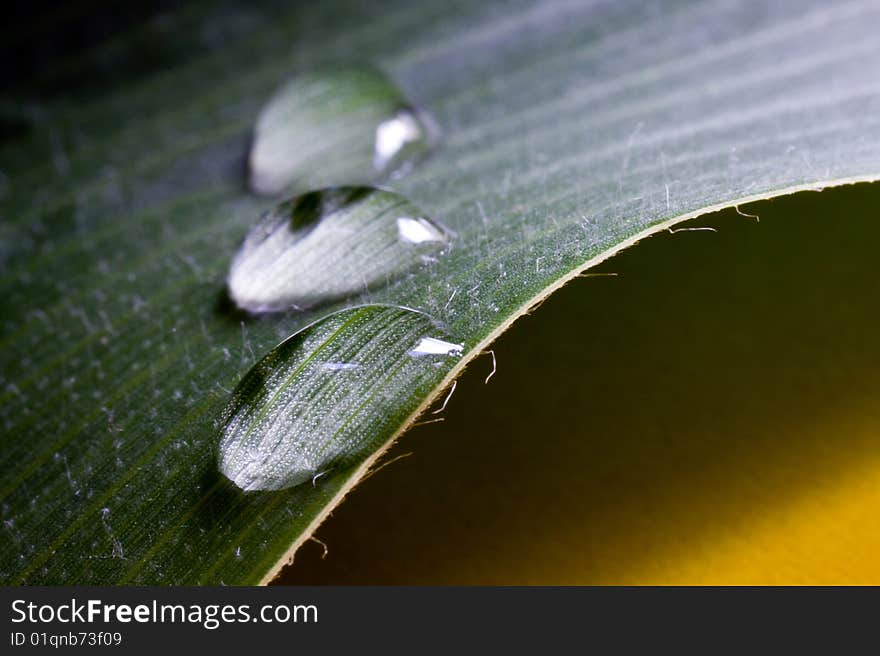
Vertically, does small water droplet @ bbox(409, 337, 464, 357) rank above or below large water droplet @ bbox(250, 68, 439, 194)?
below

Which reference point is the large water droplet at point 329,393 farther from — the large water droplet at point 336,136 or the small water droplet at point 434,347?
the large water droplet at point 336,136

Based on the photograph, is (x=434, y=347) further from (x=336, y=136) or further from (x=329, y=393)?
(x=336, y=136)

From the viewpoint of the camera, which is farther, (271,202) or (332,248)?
(271,202)

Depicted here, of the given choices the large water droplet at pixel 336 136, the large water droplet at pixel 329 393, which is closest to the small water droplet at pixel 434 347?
the large water droplet at pixel 329 393

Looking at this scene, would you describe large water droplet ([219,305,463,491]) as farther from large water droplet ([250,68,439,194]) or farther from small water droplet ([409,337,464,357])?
large water droplet ([250,68,439,194])

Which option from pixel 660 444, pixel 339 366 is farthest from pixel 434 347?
pixel 660 444

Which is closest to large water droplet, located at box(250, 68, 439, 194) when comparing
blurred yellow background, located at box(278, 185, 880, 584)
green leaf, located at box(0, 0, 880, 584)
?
green leaf, located at box(0, 0, 880, 584)
